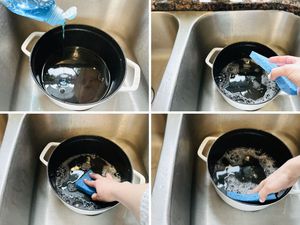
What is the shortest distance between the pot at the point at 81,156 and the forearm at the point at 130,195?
0.04m

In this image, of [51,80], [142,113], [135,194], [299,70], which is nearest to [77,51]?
[51,80]

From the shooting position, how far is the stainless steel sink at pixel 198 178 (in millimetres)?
929

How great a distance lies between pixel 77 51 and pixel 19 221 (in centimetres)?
44

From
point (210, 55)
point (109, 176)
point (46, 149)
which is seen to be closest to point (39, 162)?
point (46, 149)

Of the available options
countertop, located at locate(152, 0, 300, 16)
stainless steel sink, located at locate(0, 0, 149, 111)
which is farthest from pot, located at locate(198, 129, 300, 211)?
countertop, located at locate(152, 0, 300, 16)

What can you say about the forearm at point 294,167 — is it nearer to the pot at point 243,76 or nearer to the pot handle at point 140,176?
the pot at point 243,76

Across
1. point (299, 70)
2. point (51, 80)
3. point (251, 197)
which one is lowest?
point (251, 197)

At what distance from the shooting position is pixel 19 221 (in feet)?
3.17

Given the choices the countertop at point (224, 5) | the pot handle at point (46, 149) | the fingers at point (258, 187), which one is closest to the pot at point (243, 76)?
the countertop at point (224, 5)

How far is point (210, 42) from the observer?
1.20m

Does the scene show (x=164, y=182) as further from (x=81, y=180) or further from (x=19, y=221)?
(x=19, y=221)

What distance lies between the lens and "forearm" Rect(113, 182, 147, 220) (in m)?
0.92

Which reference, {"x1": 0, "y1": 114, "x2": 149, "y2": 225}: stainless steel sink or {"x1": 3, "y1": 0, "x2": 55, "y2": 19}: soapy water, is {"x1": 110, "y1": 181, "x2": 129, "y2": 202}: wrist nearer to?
{"x1": 0, "y1": 114, "x2": 149, "y2": 225}: stainless steel sink

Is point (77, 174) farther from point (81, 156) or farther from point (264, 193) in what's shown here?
point (264, 193)
